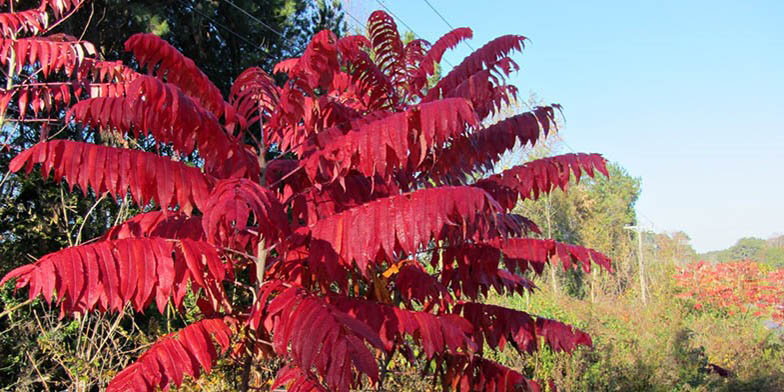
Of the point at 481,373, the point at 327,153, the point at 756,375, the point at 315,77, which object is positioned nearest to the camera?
the point at 327,153

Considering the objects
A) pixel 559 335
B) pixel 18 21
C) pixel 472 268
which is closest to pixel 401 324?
pixel 472 268

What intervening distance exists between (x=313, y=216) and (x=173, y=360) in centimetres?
69

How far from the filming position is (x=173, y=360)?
1516 millimetres

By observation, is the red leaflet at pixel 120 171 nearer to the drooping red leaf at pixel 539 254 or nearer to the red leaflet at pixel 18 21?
the drooping red leaf at pixel 539 254

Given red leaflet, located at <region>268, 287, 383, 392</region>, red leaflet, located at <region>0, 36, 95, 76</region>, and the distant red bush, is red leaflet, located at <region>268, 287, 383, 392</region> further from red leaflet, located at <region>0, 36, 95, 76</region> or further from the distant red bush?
the distant red bush

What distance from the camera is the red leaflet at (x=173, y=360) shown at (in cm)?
144

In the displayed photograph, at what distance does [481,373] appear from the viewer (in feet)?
7.98

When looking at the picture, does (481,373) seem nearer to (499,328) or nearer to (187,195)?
(499,328)

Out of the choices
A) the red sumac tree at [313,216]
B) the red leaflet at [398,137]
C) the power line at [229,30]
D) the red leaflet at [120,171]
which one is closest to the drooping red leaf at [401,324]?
the red sumac tree at [313,216]

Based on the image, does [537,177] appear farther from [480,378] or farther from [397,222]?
[397,222]

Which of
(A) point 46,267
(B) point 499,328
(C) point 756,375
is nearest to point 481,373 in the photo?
(B) point 499,328

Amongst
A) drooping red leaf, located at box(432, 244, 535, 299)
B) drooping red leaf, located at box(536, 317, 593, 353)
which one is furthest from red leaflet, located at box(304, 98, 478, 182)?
drooping red leaf, located at box(536, 317, 593, 353)

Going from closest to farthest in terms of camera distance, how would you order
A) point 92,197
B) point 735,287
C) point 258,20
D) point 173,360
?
point 173,360
point 92,197
point 258,20
point 735,287

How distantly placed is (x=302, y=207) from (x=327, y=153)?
0.35 m
